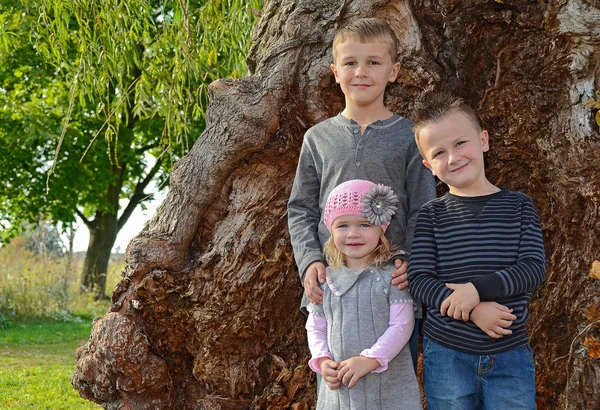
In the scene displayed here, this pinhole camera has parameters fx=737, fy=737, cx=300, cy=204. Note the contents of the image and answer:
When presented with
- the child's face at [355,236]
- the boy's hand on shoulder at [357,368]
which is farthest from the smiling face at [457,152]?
the boy's hand on shoulder at [357,368]

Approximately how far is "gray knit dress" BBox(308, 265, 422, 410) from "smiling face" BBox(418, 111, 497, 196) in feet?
1.49

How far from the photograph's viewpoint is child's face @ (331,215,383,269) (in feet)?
9.86

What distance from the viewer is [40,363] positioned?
346 inches

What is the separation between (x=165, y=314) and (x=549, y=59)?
8.02 feet

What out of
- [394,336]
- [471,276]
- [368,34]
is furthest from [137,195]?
[471,276]

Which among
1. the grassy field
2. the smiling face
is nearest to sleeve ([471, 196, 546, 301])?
the smiling face

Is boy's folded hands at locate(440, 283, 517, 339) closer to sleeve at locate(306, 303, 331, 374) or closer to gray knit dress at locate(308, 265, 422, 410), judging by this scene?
gray knit dress at locate(308, 265, 422, 410)

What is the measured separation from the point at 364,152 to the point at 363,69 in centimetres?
36

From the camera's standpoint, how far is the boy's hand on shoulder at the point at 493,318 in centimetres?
271

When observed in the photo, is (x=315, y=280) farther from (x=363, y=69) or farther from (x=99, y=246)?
(x=99, y=246)

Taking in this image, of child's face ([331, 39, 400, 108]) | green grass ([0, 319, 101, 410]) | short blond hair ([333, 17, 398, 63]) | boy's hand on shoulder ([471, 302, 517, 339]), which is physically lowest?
green grass ([0, 319, 101, 410])

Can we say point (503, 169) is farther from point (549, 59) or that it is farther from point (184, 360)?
Result: point (184, 360)

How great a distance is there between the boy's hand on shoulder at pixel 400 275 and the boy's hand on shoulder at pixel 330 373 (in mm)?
402

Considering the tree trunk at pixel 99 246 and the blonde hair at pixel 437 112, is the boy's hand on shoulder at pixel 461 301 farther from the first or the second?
the tree trunk at pixel 99 246
